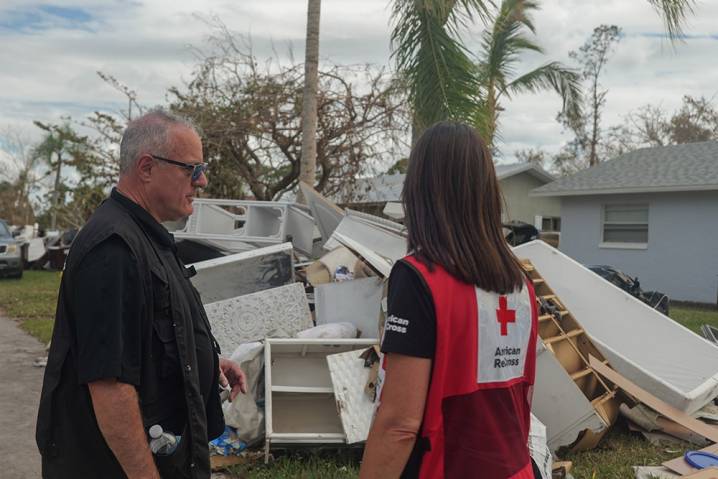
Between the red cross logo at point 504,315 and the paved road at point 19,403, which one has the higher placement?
the red cross logo at point 504,315

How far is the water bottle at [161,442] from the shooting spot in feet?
6.02

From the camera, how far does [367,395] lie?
470 centimetres

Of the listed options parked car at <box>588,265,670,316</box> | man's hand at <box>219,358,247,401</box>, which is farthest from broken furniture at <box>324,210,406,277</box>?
parked car at <box>588,265,670,316</box>

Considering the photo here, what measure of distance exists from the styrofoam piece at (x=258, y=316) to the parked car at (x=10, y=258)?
532 inches

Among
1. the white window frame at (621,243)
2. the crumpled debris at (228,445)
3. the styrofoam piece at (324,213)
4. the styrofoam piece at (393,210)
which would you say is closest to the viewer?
the crumpled debris at (228,445)

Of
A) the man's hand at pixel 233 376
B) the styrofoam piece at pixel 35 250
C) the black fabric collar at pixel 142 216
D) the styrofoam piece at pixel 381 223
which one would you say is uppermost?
the black fabric collar at pixel 142 216

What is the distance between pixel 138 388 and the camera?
1.81 meters

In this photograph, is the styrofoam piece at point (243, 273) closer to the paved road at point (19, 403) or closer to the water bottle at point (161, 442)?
the paved road at point (19, 403)

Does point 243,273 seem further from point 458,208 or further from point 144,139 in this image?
point 458,208

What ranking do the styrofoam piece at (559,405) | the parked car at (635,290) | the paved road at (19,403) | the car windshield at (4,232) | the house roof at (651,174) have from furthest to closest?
the car windshield at (4,232)
the house roof at (651,174)
the parked car at (635,290)
the styrofoam piece at (559,405)
the paved road at (19,403)

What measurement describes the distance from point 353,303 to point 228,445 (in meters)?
1.70

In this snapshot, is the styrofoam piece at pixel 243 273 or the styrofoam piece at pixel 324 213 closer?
the styrofoam piece at pixel 243 273

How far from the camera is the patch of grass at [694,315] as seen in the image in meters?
11.4

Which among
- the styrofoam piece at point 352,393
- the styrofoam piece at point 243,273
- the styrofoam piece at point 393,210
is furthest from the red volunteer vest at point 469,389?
the styrofoam piece at point 393,210
